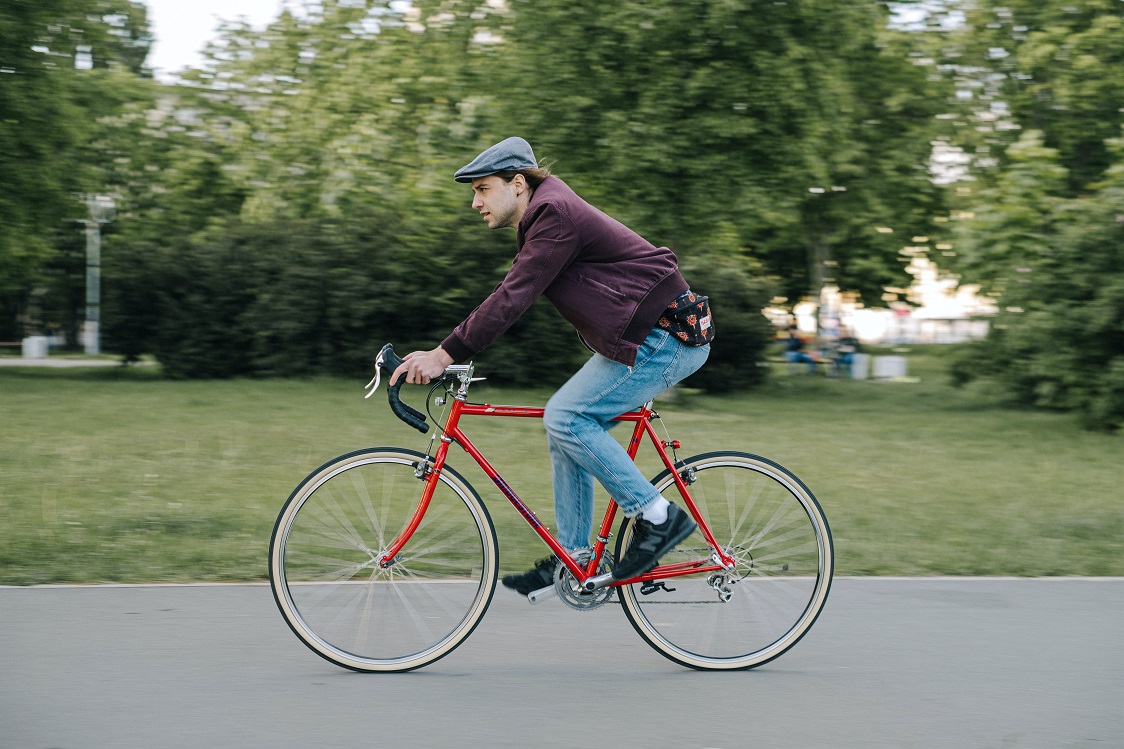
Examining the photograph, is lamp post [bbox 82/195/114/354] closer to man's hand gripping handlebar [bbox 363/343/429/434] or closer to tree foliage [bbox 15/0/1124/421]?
tree foliage [bbox 15/0/1124/421]

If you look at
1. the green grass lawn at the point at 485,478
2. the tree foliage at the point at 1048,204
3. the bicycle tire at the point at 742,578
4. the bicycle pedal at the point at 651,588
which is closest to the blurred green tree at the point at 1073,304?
the tree foliage at the point at 1048,204

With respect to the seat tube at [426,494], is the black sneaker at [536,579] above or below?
below

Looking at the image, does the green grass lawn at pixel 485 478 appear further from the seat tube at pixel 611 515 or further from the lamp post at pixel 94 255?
the lamp post at pixel 94 255

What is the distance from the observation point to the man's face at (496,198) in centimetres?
431

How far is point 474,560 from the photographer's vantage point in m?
4.45

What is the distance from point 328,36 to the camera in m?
25.6

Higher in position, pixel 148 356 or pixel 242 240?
pixel 242 240

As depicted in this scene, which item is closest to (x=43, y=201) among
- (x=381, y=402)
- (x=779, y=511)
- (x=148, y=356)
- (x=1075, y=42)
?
(x=148, y=356)

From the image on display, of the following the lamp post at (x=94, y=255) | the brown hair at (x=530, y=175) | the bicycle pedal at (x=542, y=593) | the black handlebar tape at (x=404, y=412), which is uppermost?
the brown hair at (x=530, y=175)

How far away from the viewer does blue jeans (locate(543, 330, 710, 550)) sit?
434cm

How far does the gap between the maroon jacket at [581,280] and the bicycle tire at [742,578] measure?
0.63 m

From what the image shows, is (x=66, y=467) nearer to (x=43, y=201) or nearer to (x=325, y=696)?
(x=325, y=696)

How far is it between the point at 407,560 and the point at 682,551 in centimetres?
101

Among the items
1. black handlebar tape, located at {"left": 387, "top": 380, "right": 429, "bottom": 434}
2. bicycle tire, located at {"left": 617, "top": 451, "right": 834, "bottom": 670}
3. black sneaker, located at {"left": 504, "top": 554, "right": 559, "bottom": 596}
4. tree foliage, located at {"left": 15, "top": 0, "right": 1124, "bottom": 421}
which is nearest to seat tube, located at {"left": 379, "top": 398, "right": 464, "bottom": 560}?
black handlebar tape, located at {"left": 387, "top": 380, "right": 429, "bottom": 434}
